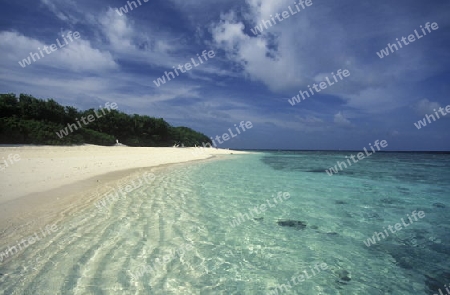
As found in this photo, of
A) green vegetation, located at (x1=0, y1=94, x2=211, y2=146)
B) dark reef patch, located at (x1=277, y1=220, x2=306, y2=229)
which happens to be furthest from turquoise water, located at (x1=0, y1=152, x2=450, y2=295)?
green vegetation, located at (x1=0, y1=94, x2=211, y2=146)

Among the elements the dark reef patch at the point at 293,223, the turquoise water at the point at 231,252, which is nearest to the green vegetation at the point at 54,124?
the turquoise water at the point at 231,252

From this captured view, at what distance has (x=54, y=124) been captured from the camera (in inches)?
1309

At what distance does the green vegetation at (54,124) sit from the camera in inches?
1072

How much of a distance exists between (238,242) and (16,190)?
27.7 feet

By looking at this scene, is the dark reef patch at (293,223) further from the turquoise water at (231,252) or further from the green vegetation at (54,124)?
the green vegetation at (54,124)

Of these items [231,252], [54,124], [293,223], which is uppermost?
[54,124]

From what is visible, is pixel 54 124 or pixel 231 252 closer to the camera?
pixel 231 252

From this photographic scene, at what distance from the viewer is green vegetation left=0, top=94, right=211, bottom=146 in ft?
89.4

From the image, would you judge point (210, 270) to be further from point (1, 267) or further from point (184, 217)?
point (1, 267)

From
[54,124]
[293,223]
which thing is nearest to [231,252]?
[293,223]

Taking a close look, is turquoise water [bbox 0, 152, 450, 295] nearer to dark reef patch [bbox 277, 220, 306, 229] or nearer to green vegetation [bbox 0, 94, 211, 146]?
dark reef patch [bbox 277, 220, 306, 229]

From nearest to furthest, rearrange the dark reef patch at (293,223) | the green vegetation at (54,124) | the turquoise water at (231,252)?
the turquoise water at (231,252), the dark reef patch at (293,223), the green vegetation at (54,124)

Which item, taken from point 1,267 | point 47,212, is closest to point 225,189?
point 47,212

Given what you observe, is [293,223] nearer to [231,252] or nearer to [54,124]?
[231,252]
